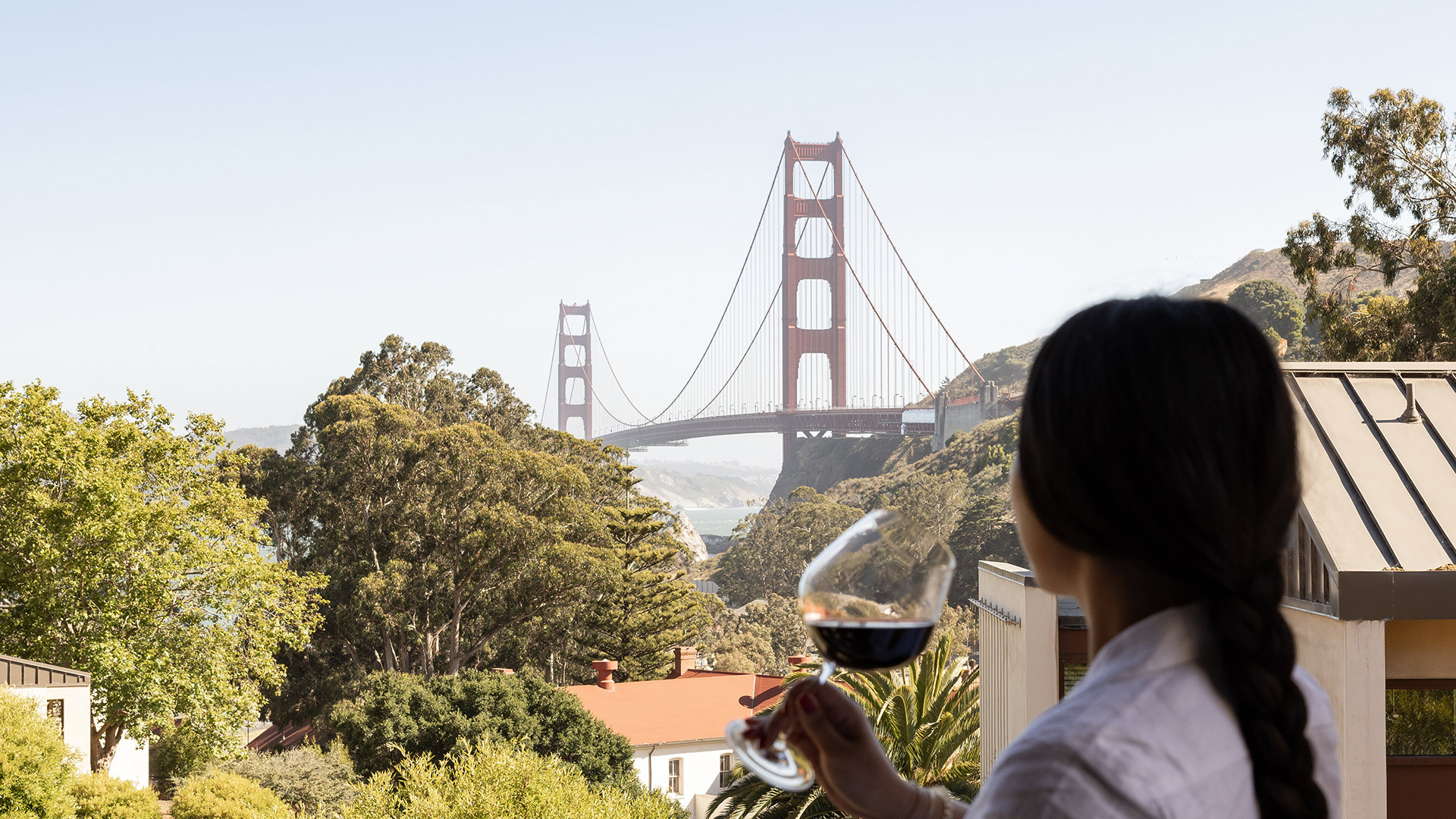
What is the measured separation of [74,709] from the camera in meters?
12.6

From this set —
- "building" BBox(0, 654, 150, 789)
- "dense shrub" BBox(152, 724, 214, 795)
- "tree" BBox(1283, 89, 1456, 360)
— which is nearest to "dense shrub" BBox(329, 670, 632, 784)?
"dense shrub" BBox(152, 724, 214, 795)

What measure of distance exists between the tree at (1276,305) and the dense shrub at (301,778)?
1205 inches

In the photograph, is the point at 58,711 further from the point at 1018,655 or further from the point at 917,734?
the point at 1018,655

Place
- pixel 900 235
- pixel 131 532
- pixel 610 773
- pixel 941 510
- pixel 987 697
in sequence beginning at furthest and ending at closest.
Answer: pixel 900 235, pixel 941 510, pixel 610 773, pixel 131 532, pixel 987 697

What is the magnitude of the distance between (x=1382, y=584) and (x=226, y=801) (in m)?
12.8

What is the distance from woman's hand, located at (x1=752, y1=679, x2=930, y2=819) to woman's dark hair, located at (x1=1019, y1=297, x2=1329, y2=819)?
28cm

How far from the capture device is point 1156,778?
50cm

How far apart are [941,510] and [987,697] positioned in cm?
2843

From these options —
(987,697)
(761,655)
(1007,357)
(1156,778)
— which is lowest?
(761,655)

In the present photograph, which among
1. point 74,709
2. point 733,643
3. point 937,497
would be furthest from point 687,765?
point 937,497

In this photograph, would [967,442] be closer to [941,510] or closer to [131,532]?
[941,510]

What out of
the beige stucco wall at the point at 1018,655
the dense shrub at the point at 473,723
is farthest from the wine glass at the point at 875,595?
the dense shrub at the point at 473,723

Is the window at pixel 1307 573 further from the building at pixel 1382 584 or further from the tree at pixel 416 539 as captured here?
the tree at pixel 416 539

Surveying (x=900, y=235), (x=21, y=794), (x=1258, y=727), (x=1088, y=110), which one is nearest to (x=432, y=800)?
(x=21, y=794)
